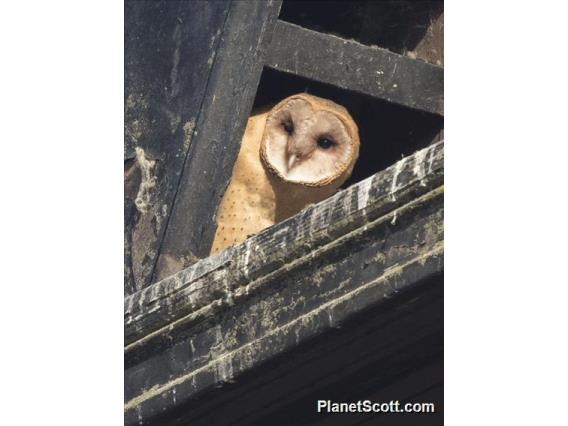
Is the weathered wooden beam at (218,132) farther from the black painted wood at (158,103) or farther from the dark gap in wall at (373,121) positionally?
the dark gap in wall at (373,121)

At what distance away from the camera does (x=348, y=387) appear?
6.25 metres

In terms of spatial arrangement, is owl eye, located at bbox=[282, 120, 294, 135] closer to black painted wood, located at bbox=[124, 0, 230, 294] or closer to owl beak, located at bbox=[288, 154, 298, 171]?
owl beak, located at bbox=[288, 154, 298, 171]

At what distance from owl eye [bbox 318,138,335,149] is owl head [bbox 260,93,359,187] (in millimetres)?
17

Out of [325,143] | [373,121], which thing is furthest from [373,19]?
[325,143]

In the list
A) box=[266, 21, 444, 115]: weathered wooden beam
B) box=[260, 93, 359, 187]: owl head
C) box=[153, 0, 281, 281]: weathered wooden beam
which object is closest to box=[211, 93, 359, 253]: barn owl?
box=[260, 93, 359, 187]: owl head

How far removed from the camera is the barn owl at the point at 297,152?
7922 millimetres

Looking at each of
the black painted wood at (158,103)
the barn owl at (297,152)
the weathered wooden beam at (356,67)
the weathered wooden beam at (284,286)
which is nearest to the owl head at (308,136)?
the barn owl at (297,152)

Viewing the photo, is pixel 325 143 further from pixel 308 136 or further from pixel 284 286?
Answer: pixel 284 286

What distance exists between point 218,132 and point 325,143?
0.89 metres

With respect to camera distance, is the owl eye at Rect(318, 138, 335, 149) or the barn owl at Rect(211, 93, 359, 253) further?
the owl eye at Rect(318, 138, 335, 149)

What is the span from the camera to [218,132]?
7254 mm

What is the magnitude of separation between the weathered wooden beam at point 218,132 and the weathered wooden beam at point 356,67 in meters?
0.11

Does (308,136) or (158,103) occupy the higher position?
(308,136)

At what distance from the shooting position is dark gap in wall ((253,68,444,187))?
784 cm
